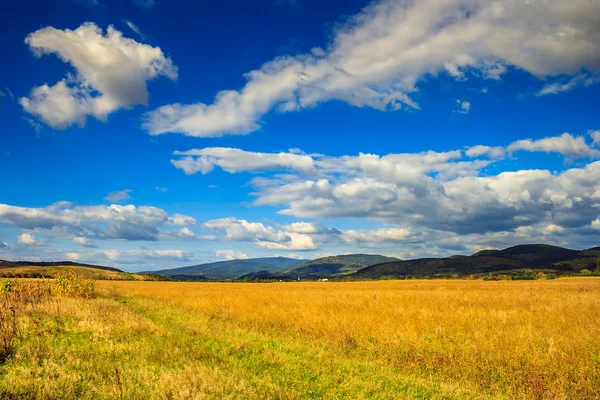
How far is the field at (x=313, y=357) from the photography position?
7.59m

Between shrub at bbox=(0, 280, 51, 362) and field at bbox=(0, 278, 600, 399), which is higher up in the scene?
Answer: shrub at bbox=(0, 280, 51, 362)

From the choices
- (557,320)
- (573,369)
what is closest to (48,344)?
(573,369)

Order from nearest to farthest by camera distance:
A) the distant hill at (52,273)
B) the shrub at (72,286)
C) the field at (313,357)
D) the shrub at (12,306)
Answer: the field at (313,357), the shrub at (12,306), the shrub at (72,286), the distant hill at (52,273)

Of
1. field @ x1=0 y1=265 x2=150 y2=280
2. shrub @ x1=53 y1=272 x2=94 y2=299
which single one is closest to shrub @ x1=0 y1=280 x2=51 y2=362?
shrub @ x1=53 y1=272 x2=94 y2=299

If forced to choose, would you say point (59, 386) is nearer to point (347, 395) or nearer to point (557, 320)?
point (347, 395)

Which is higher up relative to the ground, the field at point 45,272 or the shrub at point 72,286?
the shrub at point 72,286

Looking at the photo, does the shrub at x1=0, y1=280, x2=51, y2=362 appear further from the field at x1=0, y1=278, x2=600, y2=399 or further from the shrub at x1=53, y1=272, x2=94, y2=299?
the shrub at x1=53, y1=272, x2=94, y2=299

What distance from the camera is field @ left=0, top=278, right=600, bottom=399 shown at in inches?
299

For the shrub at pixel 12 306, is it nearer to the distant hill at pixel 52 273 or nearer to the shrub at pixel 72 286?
the shrub at pixel 72 286

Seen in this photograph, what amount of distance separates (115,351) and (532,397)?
10.8 metres

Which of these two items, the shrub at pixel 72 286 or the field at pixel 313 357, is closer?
the field at pixel 313 357

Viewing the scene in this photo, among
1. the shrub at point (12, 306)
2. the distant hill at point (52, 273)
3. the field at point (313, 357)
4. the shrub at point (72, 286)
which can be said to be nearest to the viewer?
the field at point (313, 357)

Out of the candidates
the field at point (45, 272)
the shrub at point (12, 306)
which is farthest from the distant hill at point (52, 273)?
the shrub at point (12, 306)

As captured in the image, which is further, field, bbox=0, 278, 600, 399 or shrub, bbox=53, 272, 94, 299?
shrub, bbox=53, 272, 94, 299
